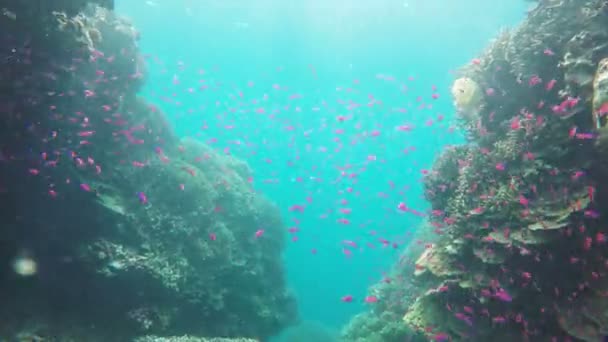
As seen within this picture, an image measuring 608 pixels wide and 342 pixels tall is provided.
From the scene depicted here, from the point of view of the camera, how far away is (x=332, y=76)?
64062mm

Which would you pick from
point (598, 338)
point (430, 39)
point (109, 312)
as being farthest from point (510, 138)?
point (430, 39)

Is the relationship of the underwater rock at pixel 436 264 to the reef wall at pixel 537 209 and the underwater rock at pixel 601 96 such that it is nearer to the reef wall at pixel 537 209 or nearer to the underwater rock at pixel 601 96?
the reef wall at pixel 537 209

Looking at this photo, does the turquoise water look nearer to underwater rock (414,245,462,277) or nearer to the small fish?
the small fish

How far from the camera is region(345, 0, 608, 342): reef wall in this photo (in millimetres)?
5312

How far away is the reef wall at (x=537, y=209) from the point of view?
17.4ft

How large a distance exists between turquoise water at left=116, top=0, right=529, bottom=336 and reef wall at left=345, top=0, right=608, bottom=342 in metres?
30.3

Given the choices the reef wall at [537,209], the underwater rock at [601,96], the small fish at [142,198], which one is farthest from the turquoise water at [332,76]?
the underwater rock at [601,96]

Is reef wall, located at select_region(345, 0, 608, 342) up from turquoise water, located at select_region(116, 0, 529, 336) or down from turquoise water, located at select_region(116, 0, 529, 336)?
down

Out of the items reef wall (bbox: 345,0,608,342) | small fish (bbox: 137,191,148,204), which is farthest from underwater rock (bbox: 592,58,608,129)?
small fish (bbox: 137,191,148,204)

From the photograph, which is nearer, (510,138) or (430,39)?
(510,138)

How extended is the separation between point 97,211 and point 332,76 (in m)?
58.2

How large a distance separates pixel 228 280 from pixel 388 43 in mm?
46137

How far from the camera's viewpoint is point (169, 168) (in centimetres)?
1306

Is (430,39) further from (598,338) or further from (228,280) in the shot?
(598,338)
